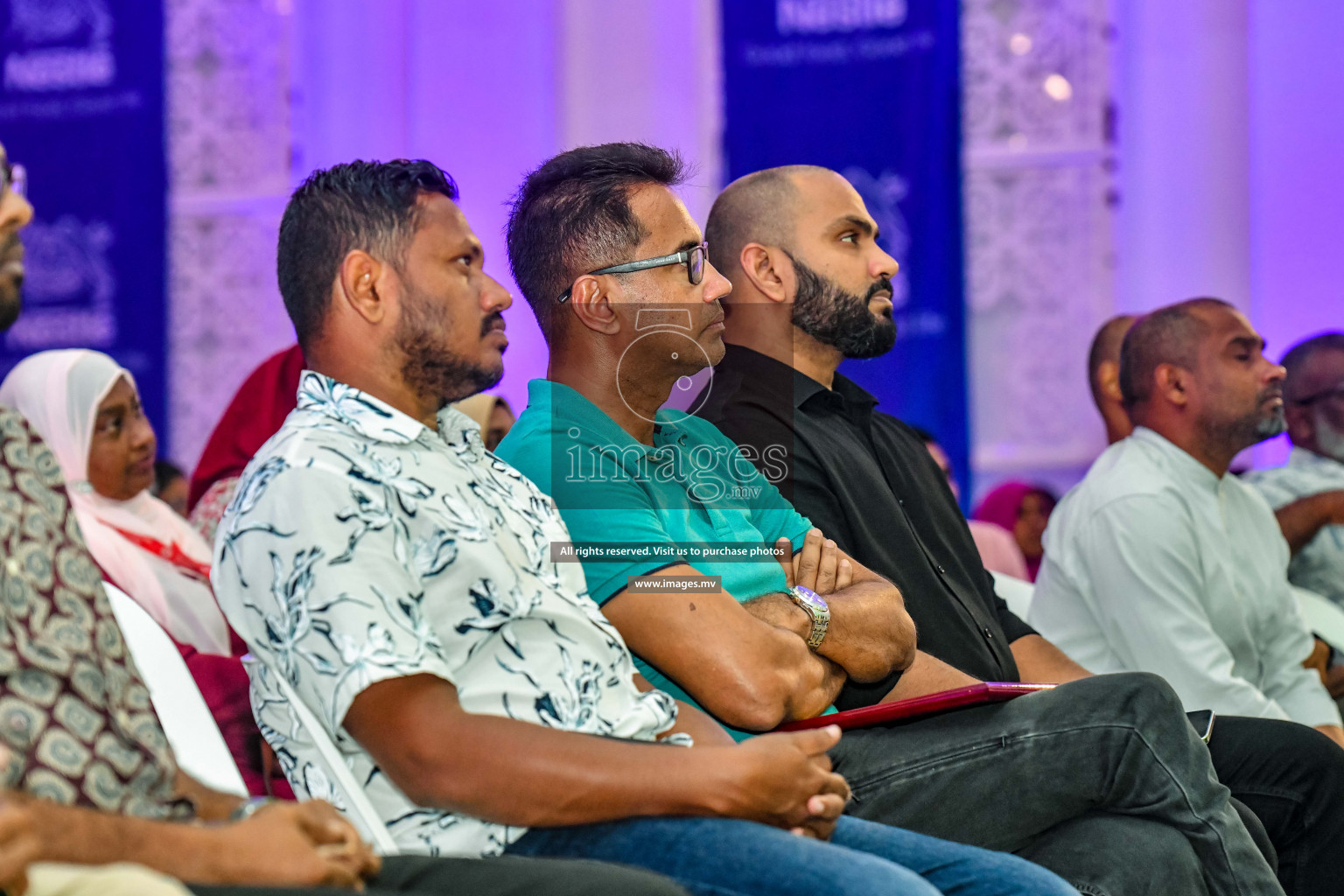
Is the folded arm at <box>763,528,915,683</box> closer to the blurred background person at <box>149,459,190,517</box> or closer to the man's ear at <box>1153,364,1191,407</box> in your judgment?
the man's ear at <box>1153,364,1191,407</box>

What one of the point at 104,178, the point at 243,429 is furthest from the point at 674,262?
the point at 104,178

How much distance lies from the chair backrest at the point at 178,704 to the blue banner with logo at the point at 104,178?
154 inches

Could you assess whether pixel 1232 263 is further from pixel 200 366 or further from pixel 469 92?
A: pixel 200 366

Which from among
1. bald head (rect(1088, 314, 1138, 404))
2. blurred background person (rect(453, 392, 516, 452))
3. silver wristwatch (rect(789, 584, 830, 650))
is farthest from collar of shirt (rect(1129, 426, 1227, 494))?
blurred background person (rect(453, 392, 516, 452))

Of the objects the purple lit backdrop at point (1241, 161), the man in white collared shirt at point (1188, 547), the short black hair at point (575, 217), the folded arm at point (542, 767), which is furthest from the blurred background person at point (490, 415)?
the purple lit backdrop at point (1241, 161)

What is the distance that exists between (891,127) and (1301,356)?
5.87ft

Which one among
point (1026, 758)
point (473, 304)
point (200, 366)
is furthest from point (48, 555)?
point (200, 366)

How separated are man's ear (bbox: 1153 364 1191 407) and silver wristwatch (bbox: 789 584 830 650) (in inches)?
60.4

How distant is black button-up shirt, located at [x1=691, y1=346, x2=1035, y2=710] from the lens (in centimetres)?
215

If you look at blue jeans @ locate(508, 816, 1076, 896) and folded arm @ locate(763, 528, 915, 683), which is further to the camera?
folded arm @ locate(763, 528, 915, 683)

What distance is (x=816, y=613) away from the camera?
1.78 meters

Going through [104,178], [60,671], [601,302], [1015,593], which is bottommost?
[1015,593]

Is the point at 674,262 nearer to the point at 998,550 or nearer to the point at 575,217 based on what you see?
the point at 575,217

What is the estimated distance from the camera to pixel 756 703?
5.27 feet
